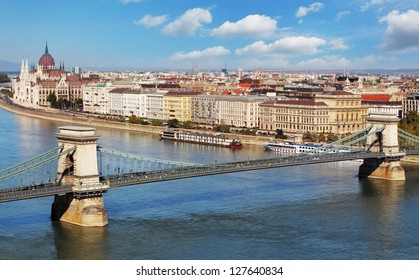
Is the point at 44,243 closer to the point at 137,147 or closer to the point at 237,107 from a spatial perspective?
the point at 137,147

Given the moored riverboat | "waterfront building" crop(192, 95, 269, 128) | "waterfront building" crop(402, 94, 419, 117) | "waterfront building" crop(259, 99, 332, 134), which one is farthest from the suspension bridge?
"waterfront building" crop(192, 95, 269, 128)

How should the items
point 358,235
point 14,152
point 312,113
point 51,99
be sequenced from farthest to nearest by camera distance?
point 51,99
point 312,113
point 14,152
point 358,235

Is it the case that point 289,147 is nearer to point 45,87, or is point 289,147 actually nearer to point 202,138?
point 202,138

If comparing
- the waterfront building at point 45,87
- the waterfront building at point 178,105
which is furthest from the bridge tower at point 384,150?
the waterfront building at point 45,87

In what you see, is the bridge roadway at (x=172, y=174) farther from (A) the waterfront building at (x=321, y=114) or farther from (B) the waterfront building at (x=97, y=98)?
(B) the waterfront building at (x=97, y=98)

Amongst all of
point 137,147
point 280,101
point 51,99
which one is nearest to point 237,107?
point 280,101
